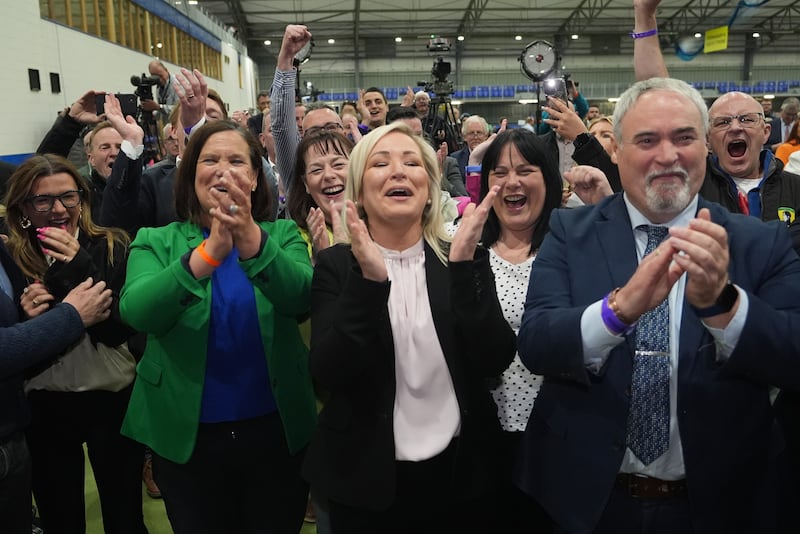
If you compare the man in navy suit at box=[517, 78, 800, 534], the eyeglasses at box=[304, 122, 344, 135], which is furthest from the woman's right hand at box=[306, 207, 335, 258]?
the man in navy suit at box=[517, 78, 800, 534]

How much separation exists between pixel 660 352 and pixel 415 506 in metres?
0.71

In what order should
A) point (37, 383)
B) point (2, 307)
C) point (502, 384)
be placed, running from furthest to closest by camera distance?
point (37, 383)
point (502, 384)
point (2, 307)

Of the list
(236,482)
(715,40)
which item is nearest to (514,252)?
(236,482)

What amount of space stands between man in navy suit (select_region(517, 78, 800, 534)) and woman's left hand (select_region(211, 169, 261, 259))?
730mm

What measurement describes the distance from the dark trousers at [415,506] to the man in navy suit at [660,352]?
230 millimetres

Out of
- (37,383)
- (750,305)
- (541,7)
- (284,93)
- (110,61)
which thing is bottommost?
(37,383)

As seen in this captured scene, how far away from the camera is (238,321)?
1.72m

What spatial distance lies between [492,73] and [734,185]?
23.1 metres

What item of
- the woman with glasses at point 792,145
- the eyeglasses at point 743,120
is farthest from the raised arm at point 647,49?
the woman with glasses at point 792,145

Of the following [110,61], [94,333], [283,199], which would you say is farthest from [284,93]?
[110,61]

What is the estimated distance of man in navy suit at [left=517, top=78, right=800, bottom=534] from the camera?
1.21 meters

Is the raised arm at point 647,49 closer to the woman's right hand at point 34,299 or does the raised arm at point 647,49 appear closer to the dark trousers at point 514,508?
the dark trousers at point 514,508

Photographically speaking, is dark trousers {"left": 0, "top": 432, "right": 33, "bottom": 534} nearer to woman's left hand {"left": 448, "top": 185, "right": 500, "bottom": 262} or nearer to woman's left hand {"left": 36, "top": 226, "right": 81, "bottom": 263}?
woman's left hand {"left": 36, "top": 226, "right": 81, "bottom": 263}

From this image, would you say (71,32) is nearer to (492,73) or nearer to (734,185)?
(734,185)
